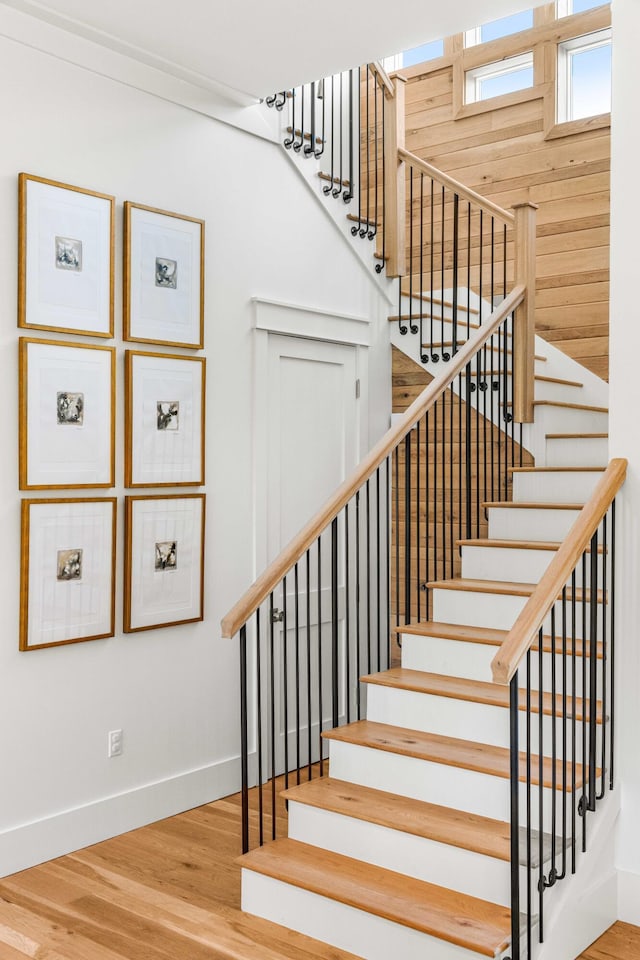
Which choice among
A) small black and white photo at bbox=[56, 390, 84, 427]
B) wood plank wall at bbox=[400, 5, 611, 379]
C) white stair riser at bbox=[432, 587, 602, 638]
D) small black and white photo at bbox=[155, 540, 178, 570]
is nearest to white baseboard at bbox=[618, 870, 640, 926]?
white stair riser at bbox=[432, 587, 602, 638]

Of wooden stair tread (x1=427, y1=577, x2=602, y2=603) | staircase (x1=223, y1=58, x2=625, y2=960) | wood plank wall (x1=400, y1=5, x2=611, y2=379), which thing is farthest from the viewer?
wood plank wall (x1=400, y1=5, x2=611, y2=379)

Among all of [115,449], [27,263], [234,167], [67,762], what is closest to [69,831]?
[67,762]

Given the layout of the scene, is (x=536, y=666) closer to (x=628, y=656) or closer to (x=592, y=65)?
(x=628, y=656)

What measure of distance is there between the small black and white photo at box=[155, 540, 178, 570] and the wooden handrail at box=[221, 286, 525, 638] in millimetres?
551

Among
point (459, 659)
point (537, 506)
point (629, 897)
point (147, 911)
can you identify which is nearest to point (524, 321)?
point (537, 506)

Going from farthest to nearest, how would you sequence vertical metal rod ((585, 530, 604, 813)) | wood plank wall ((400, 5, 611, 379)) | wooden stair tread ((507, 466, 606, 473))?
wood plank wall ((400, 5, 611, 379)) < wooden stair tread ((507, 466, 606, 473)) < vertical metal rod ((585, 530, 604, 813))

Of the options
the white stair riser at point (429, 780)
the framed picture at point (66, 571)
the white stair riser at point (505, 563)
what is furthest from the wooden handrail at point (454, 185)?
the white stair riser at point (429, 780)

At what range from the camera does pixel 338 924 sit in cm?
277

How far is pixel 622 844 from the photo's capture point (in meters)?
3.07

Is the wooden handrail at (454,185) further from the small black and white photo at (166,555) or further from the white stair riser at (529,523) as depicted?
Answer: the small black and white photo at (166,555)

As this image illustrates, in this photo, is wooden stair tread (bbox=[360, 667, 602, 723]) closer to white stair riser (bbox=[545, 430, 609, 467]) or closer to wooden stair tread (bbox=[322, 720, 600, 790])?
wooden stair tread (bbox=[322, 720, 600, 790])

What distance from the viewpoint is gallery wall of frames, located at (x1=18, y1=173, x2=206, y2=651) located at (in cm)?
332

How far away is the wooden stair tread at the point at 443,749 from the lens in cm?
294

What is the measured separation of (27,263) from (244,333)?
1.15m
